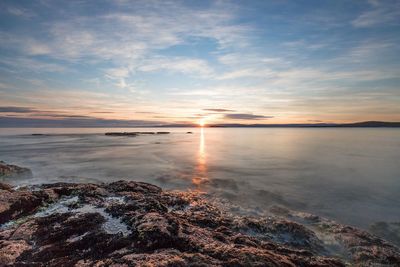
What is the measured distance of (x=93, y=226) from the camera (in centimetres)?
723

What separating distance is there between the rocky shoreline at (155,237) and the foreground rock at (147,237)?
0.02 m

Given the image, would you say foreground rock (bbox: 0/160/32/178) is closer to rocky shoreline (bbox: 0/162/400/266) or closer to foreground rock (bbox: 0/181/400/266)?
rocky shoreline (bbox: 0/162/400/266)

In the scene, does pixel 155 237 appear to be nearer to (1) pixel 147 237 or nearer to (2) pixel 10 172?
(1) pixel 147 237

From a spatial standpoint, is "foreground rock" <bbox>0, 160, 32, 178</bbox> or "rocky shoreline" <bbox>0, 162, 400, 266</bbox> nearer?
"rocky shoreline" <bbox>0, 162, 400, 266</bbox>

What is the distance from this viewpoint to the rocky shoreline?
5.53m

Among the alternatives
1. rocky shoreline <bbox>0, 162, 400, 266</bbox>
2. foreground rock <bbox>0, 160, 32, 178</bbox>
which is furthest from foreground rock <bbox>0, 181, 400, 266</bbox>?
foreground rock <bbox>0, 160, 32, 178</bbox>

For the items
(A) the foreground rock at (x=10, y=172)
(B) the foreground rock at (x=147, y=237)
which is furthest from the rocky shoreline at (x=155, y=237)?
(A) the foreground rock at (x=10, y=172)

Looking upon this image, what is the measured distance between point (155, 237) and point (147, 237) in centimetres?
21

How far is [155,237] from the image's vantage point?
627 cm

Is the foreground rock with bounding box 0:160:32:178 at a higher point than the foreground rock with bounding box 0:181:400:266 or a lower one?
lower

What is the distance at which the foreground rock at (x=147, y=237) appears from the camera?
550cm

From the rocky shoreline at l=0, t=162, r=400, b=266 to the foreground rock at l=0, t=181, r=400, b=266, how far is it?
23 mm

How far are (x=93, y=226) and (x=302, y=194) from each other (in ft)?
39.6

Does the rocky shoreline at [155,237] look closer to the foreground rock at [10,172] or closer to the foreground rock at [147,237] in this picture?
the foreground rock at [147,237]
